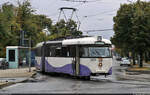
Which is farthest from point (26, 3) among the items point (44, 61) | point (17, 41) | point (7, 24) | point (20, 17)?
point (44, 61)

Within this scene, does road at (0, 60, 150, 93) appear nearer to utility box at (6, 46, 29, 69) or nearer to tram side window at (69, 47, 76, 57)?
tram side window at (69, 47, 76, 57)

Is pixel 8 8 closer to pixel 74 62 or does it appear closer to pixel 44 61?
pixel 44 61

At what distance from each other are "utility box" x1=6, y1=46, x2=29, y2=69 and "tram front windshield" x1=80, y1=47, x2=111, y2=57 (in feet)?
59.4

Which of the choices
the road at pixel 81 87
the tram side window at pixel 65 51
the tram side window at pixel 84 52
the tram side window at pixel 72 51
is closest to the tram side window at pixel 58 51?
the tram side window at pixel 65 51

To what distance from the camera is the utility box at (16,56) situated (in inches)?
1515

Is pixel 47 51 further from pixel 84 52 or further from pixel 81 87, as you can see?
pixel 81 87

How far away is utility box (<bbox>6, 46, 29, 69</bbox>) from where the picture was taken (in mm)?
38469

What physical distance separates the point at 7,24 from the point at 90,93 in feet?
118

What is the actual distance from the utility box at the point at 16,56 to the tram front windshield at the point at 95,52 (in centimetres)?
1812

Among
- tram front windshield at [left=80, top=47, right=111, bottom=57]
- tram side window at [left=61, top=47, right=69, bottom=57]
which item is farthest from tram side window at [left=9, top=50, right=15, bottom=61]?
tram front windshield at [left=80, top=47, right=111, bottom=57]

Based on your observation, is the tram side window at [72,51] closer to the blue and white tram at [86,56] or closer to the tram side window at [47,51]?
the blue and white tram at [86,56]

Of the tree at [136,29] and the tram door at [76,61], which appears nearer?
the tram door at [76,61]

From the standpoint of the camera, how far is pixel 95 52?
2173 cm

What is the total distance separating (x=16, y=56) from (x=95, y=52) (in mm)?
19101
